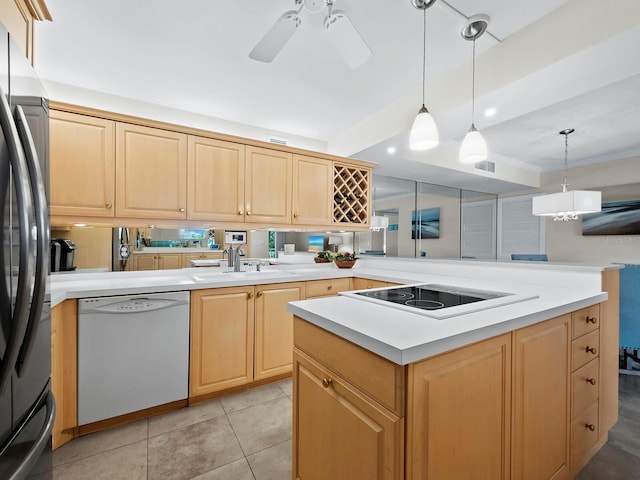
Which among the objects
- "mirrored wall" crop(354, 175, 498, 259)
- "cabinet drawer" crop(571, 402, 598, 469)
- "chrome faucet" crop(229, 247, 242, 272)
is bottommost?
"cabinet drawer" crop(571, 402, 598, 469)

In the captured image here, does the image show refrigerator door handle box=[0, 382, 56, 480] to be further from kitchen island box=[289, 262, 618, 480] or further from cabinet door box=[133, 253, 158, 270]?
cabinet door box=[133, 253, 158, 270]

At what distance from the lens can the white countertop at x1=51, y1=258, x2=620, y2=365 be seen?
2.87 feet

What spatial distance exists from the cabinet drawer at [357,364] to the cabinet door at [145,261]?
1.88m

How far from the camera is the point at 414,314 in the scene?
1.14 metres

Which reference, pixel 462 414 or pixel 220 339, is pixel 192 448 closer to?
pixel 220 339

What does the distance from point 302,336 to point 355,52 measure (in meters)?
1.57

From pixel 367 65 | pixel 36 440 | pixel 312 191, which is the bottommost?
pixel 36 440

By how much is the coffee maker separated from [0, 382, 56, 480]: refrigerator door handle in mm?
1536

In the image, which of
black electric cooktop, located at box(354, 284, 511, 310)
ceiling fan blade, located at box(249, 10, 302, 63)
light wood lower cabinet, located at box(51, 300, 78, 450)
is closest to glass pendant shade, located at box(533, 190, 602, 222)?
black electric cooktop, located at box(354, 284, 511, 310)

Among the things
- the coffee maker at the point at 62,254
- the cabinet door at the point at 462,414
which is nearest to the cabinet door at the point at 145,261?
the coffee maker at the point at 62,254

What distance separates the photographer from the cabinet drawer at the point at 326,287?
104 inches

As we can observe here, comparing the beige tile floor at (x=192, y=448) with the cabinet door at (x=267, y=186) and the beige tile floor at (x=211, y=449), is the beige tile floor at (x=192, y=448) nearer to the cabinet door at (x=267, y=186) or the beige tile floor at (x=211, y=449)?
the beige tile floor at (x=211, y=449)

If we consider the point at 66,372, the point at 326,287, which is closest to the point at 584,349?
the point at 326,287

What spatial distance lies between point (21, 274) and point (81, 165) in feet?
5.98
